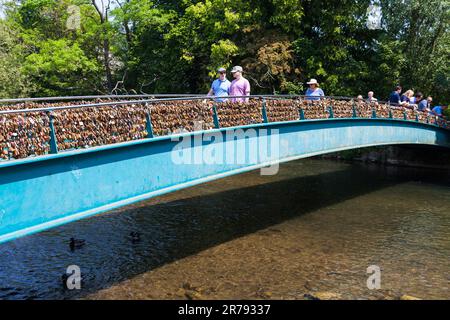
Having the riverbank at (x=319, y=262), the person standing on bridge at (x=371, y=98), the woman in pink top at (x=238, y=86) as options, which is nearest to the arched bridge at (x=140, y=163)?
the woman in pink top at (x=238, y=86)

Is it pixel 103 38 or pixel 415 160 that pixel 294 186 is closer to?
pixel 415 160

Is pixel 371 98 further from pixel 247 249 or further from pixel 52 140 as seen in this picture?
pixel 52 140

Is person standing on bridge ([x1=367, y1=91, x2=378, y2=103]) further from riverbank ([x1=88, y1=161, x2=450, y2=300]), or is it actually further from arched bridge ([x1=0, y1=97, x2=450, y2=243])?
riverbank ([x1=88, y1=161, x2=450, y2=300])

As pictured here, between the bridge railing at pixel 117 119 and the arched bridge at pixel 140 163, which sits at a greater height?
the bridge railing at pixel 117 119

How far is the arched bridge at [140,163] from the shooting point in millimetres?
6238

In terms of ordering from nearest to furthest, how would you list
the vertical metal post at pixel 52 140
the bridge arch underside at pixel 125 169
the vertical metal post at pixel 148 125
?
the bridge arch underside at pixel 125 169 < the vertical metal post at pixel 52 140 < the vertical metal post at pixel 148 125

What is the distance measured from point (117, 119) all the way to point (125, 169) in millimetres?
944

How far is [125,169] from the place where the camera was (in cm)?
766

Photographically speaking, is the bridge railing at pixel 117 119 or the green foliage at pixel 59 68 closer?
the bridge railing at pixel 117 119

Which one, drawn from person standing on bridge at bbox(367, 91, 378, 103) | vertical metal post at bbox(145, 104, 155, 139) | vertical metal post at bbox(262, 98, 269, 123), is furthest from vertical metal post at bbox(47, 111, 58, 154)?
person standing on bridge at bbox(367, 91, 378, 103)

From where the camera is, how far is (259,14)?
26.6m

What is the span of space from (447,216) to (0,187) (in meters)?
13.9

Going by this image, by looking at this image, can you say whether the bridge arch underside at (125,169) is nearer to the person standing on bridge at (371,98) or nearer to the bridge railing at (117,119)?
the bridge railing at (117,119)
